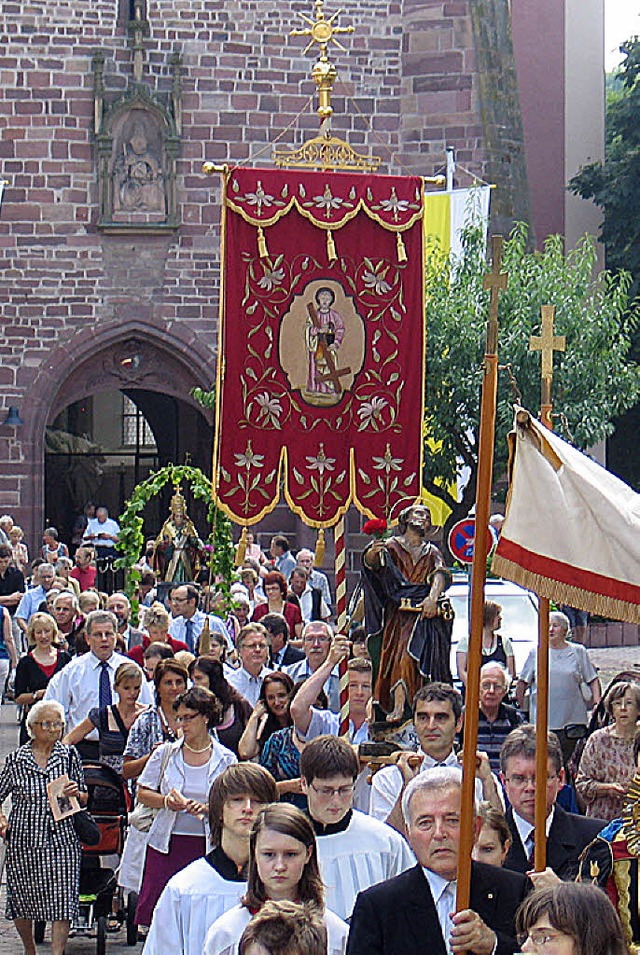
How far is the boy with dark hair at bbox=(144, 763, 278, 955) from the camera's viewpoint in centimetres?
632

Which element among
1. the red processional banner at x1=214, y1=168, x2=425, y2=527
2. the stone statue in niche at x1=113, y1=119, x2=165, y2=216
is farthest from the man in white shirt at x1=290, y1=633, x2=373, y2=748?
the stone statue in niche at x1=113, y1=119, x2=165, y2=216

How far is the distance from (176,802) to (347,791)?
6.64 feet

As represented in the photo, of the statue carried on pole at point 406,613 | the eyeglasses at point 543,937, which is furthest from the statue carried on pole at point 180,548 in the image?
the eyeglasses at point 543,937

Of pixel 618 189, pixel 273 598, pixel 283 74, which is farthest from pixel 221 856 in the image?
pixel 618 189

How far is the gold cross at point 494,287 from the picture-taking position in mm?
5801

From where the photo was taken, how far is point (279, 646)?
45.8 ft

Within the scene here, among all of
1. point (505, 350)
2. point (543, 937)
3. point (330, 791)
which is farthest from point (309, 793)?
point (505, 350)

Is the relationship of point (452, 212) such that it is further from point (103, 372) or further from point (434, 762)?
point (434, 762)

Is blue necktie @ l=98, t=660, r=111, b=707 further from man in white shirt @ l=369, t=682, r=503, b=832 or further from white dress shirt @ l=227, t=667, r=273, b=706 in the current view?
man in white shirt @ l=369, t=682, r=503, b=832

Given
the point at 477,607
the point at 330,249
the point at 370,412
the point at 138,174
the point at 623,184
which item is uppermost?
the point at 623,184

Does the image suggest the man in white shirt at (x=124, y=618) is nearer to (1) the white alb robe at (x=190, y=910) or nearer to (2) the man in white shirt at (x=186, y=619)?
(2) the man in white shirt at (x=186, y=619)

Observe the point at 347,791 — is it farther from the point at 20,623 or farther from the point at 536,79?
the point at 536,79

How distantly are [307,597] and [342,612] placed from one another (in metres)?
9.30

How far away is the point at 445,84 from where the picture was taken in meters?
29.7
